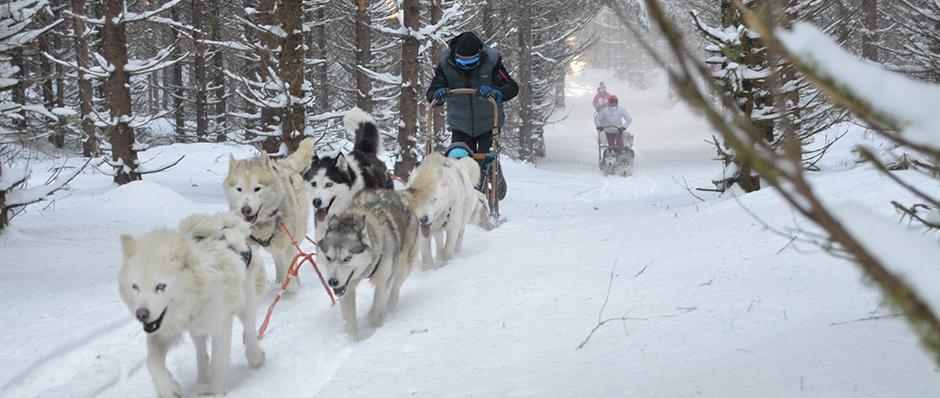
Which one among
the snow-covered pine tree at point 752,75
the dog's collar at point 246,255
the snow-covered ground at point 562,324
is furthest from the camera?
the snow-covered pine tree at point 752,75

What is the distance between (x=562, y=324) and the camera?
374 cm

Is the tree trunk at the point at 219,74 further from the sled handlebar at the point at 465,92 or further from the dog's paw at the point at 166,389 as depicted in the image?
the dog's paw at the point at 166,389

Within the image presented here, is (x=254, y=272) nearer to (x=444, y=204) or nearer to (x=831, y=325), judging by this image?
(x=444, y=204)

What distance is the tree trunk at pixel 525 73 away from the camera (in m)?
20.4

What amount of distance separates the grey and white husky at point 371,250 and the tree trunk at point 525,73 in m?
14.7

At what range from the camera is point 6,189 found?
21.2ft

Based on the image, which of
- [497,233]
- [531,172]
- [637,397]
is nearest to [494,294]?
[637,397]

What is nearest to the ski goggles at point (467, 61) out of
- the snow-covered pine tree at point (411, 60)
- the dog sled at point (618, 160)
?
the snow-covered pine tree at point (411, 60)

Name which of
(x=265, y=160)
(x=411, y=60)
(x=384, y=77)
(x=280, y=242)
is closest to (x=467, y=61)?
(x=265, y=160)

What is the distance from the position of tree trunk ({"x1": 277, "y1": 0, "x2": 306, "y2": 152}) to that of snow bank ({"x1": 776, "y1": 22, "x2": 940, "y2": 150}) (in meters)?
8.66

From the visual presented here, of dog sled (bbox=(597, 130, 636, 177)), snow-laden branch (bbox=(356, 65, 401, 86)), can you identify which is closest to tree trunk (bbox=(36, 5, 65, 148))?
snow-laden branch (bbox=(356, 65, 401, 86))

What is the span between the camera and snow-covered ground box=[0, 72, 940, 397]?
262 centimetres

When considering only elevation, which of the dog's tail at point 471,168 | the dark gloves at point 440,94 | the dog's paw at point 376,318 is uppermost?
the dark gloves at point 440,94

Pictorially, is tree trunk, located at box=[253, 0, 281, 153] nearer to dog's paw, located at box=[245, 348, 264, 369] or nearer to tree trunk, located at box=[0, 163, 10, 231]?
tree trunk, located at box=[0, 163, 10, 231]
